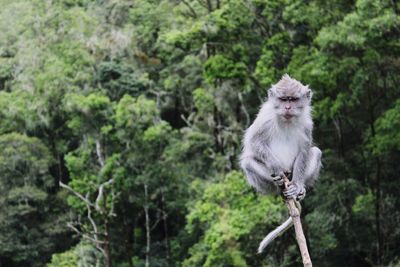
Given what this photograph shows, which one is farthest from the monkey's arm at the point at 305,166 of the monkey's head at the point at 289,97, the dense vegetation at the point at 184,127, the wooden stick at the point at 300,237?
the dense vegetation at the point at 184,127

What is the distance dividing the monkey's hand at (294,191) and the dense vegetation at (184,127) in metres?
8.80

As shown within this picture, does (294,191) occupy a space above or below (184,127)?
below

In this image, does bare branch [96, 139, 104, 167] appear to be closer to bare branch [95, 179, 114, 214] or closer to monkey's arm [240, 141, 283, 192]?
bare branch [95, 179, 114, 214]

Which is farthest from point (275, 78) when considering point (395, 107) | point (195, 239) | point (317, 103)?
point (195, 239)

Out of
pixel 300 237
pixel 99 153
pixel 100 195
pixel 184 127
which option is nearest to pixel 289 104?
pixel 300 237

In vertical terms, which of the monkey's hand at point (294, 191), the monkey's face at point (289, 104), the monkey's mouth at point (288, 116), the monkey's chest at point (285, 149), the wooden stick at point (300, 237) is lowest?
the wooden stick at point (300, 237)

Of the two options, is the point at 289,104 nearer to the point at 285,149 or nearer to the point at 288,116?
the point at 288,116

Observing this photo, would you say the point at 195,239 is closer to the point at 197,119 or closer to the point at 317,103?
the point at 197,119

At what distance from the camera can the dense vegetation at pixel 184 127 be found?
16.0 metres

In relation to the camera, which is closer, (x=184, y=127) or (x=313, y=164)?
(x=313, y=164)

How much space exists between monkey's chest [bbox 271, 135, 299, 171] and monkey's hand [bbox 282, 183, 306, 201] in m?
0.36

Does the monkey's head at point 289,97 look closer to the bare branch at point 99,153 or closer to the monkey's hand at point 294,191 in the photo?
the monkey's hand at point 294,191

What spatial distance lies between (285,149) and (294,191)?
70cm

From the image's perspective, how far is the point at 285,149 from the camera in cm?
522
